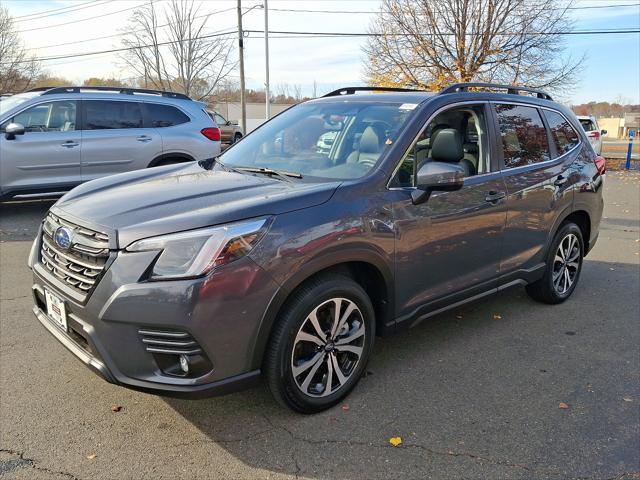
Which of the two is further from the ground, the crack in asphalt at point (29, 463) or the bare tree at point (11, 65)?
the bare tree at point (11, 65)

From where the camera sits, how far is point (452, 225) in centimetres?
362

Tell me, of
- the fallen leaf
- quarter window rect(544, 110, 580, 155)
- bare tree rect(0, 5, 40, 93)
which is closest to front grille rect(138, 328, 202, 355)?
the fallen leaf

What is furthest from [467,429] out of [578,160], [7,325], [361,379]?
[7,325]

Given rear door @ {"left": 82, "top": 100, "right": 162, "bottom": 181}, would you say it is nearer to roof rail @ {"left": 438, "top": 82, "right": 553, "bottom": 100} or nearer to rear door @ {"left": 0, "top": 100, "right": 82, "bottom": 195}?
rear door @ {"left": 0, "top": 100, "right": 82, "bottom": 195}

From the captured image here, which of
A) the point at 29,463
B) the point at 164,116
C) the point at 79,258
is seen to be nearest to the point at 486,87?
the point at 79,258

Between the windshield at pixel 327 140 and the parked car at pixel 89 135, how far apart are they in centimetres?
487

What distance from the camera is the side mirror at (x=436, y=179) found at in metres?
3.31

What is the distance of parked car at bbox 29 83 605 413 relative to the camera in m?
2.55

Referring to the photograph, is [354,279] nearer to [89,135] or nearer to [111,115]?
[89,135]

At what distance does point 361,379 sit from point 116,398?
1537 mm

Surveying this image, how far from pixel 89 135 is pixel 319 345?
6.75 metres

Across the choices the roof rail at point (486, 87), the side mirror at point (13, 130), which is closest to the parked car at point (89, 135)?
the side mirror at point (13, 130)

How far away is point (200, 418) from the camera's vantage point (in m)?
3.06

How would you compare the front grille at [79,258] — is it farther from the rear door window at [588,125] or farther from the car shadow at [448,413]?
the rear door window at [588,125]
